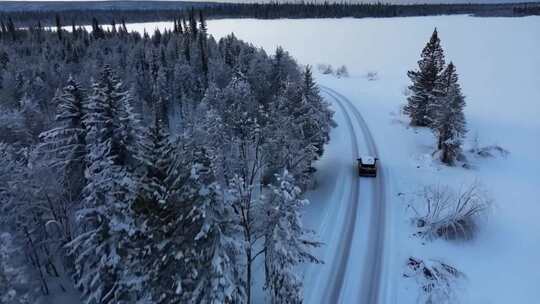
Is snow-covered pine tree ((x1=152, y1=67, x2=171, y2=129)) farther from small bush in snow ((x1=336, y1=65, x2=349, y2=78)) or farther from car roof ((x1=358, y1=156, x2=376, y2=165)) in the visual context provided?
small bush in snow ((x1=336, y1=65, x2=349, y2=78))

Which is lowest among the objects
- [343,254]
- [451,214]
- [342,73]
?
[343,254]

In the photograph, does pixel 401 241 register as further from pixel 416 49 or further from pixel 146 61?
pixel 416 49

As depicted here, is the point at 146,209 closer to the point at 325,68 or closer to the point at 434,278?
the point at 434,278

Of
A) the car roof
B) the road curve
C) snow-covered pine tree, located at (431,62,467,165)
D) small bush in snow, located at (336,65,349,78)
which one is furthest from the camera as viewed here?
small bush in snow, located at (336,65,349,78)

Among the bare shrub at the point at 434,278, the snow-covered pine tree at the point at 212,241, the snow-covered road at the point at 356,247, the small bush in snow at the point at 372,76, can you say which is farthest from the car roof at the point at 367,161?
the small bush in snow at the point at 372,76

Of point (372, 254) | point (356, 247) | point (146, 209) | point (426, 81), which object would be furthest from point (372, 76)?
point (146, 209)

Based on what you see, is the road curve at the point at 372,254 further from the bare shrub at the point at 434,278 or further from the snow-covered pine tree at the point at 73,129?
the snow-covered pine tree at the point at 73,129

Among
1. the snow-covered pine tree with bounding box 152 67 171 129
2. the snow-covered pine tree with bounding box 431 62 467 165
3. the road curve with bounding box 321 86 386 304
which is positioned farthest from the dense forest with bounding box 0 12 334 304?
the snow-covered pine tree with bounding box 152 67 171 129
